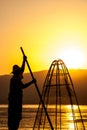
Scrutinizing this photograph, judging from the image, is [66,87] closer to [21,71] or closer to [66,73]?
[66,73]

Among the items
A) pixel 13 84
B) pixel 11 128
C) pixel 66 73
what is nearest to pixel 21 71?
pixel 13 84

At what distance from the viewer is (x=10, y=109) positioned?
14492mm

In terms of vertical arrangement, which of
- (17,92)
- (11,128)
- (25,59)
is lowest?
(11,128)

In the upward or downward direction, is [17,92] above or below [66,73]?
below

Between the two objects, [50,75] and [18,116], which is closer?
[18,116]

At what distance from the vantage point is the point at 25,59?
14.9m

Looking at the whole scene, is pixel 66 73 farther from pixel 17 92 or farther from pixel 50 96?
pixel 17 92

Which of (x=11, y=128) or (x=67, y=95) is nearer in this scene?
(x=11, y=128)

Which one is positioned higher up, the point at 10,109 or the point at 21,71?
the point at 21,71

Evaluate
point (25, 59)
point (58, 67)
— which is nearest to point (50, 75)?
point (58, 67)

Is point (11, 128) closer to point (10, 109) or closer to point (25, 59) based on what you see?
point (10, 109)

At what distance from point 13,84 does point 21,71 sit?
0.46 m

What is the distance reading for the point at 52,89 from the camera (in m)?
18.3

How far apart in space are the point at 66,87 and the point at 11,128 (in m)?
4.10
